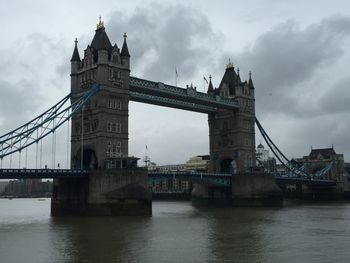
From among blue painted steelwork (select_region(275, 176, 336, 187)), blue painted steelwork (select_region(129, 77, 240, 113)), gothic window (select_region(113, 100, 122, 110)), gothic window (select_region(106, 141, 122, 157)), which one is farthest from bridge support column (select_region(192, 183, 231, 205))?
gothic window (select_region(113, 100, 122, 110))

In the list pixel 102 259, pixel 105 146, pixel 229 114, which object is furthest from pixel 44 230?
pixel 229 114

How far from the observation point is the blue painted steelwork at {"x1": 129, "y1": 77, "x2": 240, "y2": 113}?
247 feet

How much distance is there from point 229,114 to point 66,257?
236 feet

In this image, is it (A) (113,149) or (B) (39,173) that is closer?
(B) (39,173)

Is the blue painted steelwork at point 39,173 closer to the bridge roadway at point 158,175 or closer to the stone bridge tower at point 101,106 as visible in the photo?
the bridge roadway at point 158,175

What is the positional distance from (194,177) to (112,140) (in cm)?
2075

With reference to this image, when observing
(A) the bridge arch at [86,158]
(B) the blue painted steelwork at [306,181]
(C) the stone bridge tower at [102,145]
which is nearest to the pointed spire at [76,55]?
(C) the stone bridge tower at [102,145]

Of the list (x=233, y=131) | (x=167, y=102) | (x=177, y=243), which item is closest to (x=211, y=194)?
(x=233, y=131)

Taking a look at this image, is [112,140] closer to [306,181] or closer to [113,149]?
[113,149]

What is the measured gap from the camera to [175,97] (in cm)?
8106

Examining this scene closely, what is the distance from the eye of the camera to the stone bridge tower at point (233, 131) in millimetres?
94938

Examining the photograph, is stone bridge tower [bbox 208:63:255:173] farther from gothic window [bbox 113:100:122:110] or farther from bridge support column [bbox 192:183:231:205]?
gothic window [bbox 113:100:122:110]

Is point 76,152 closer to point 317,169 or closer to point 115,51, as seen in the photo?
point 115,51

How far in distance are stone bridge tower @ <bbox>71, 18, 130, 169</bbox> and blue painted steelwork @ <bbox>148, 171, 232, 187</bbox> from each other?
28.8 ft
